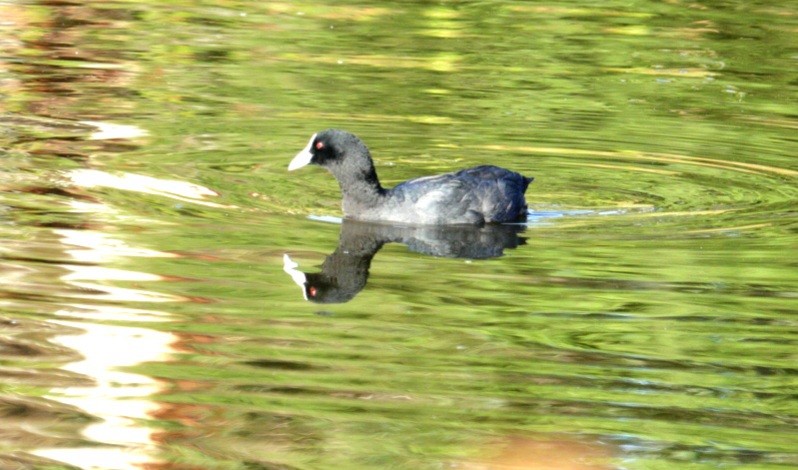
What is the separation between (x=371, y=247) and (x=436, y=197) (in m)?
0.78

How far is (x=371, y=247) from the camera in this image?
873 centimetres

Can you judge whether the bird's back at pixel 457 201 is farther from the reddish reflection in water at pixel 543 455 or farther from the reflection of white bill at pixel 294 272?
the reddish reflection in water at pixel 543 455

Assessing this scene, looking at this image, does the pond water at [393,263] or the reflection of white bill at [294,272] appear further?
the reflection of white bill at [294,272]

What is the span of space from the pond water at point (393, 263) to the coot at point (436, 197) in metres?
0.14

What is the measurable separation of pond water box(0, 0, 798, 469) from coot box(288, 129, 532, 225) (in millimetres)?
144

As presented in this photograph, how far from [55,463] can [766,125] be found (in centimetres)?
829

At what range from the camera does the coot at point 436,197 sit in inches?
370

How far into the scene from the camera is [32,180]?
32.3ft

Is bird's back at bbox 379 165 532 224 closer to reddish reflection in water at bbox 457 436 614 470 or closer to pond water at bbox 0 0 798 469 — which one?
pond water at bbox 0 0 798 469

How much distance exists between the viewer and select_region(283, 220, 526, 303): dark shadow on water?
771 centimetres

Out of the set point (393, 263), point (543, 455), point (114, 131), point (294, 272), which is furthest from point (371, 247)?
point (114, 131)

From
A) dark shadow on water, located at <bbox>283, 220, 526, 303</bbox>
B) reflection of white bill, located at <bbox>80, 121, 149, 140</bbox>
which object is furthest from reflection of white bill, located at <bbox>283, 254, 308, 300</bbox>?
reflection of white bill, located at <bbox>80, 121, 149, 140</bbox>

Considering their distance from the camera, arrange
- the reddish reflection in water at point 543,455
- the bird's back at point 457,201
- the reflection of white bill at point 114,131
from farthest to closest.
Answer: the reflection of white bill at point 114,131
the bird's back at point 457,201
the reddish reflection in water at point 543,455

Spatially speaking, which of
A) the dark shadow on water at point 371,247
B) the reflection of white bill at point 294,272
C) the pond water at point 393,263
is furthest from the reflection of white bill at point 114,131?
the reflection of white bill at point 294,272
